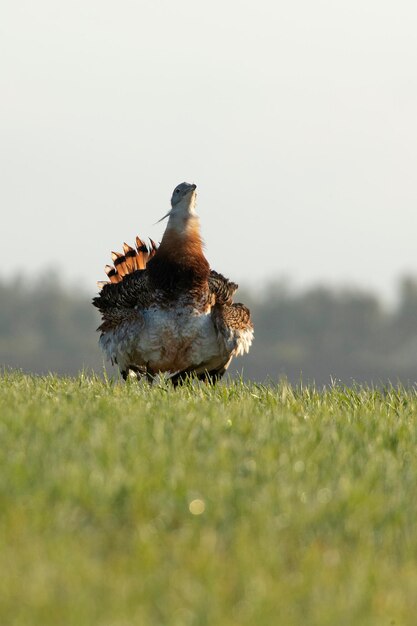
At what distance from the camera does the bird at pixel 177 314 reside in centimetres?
988

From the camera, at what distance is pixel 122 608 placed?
4.01m

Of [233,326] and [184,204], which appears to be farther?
[184,204]

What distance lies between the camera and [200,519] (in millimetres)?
4992

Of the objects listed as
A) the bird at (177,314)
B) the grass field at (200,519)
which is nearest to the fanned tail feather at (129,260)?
the bird at (177,314)

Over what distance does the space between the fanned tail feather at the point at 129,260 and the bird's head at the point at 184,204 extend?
0.78m

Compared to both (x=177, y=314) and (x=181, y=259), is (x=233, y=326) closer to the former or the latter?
(x=177, y=314)

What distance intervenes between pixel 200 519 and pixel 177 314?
4.94 m

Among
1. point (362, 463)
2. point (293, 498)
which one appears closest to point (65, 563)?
point (293, 498)

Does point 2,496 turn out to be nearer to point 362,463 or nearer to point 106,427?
point 106,427

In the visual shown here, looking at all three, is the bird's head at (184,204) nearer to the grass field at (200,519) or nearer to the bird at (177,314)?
the bird at (177,314)

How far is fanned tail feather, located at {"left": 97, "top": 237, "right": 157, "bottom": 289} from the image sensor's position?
11191 mm

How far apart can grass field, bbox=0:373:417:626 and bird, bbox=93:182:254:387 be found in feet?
8.47

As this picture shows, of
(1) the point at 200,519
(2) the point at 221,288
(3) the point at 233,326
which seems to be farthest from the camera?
(2) the point at 221,288

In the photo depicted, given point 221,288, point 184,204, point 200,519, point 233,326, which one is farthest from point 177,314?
point 200,519
